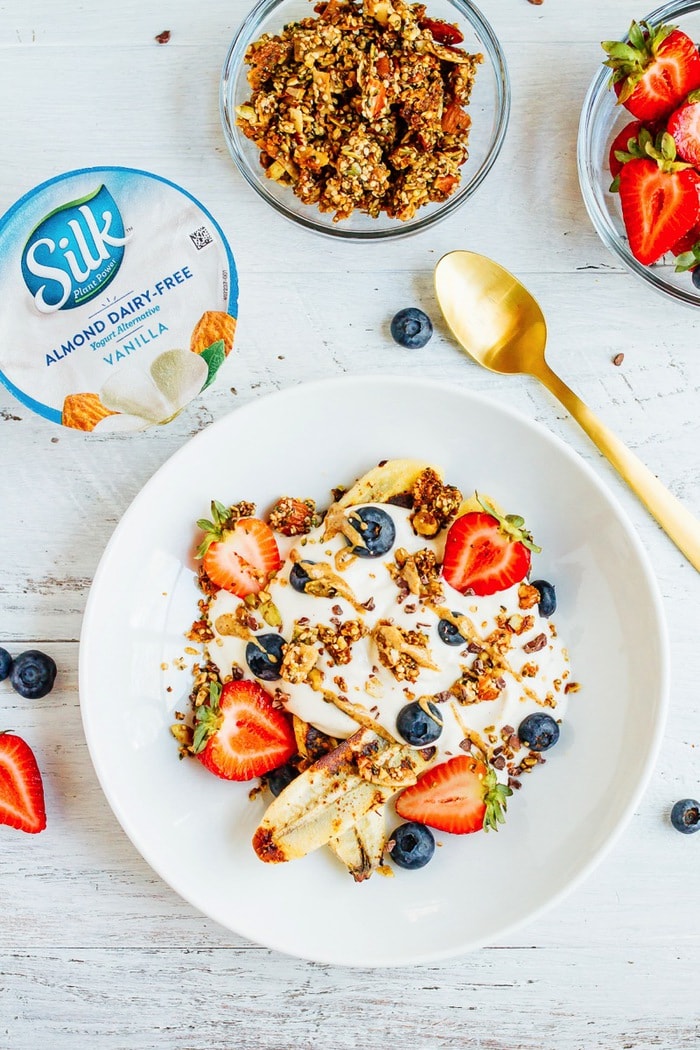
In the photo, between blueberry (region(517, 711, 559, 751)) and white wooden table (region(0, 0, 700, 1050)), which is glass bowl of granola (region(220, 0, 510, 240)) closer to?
white wooden table (region(0, 0, 700, 1050))

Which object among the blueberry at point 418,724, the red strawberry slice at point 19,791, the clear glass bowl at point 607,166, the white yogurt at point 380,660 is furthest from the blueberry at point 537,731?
the red strawberry slice at point 19,791

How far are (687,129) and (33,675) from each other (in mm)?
1272

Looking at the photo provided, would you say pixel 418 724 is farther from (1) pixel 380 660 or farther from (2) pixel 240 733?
(2) pixel 240 733

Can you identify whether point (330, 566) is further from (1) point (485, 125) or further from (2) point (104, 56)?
(2) point (104, 56)

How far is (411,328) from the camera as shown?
54.4 inches

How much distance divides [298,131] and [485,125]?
1.09ft

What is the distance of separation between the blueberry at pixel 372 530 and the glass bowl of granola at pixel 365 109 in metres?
0.43

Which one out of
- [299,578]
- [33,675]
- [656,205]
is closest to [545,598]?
[299,578]

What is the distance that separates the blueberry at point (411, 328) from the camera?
1384mm

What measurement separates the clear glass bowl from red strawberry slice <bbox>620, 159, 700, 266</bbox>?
0.04 metres

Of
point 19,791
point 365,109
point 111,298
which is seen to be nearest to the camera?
point 365,109

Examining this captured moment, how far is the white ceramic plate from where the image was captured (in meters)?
1.30

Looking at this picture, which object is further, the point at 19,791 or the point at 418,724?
the point at 19,791

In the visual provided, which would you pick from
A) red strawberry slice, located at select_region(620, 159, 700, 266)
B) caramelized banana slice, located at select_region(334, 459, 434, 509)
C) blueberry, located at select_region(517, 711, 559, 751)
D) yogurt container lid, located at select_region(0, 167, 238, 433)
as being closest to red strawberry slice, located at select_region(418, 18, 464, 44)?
red strawberry slice, located at select_region(620, 159, 700, 266)
